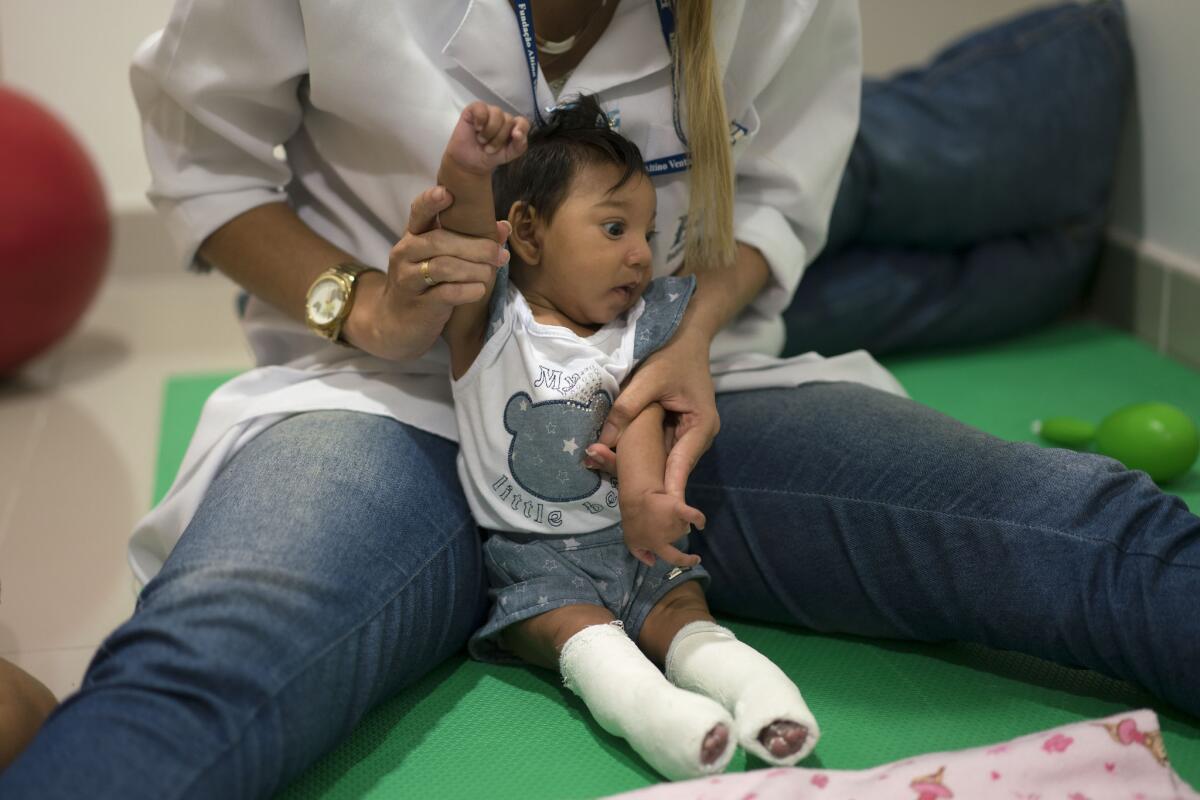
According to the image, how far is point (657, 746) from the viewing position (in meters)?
0.83

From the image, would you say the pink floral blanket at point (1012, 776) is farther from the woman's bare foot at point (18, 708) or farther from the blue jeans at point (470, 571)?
the woman's bare foot at point (18, 708)

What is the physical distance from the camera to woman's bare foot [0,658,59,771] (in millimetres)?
830

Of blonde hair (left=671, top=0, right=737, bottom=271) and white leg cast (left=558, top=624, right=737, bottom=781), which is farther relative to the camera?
blonde hair (left=671, top=0, right=737, bottom=271)

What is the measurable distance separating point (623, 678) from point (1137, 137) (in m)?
1.33

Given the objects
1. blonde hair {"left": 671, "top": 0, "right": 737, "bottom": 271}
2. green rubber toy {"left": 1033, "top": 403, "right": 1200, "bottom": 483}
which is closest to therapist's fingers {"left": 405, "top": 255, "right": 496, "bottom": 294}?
blonde hair {"left": 671, "top": 0, "right": 737, "bottom": 271}

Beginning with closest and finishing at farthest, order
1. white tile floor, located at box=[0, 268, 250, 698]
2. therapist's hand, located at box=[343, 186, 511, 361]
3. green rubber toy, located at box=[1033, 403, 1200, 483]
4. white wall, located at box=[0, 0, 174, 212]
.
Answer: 1. therapist's hand, located at box=[343, 186, 511, 361]
2. white tile floor, located at box=[0, 268, 250, 698]
3. green rubber toy, located at box=[1033, 403, 1200, 483]
4. white wall, located at box=[0, 0, 174, 212]

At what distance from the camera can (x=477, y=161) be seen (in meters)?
0.81

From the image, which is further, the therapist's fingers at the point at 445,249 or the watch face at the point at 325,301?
the watch face at the point at 325,301

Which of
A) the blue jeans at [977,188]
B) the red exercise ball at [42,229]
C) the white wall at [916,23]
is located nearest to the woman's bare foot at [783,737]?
the blue jeans at [977,188]

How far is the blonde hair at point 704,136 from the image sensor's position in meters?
1.00

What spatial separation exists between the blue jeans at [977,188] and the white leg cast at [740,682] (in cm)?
79

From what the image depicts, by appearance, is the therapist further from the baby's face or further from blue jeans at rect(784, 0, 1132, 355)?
blue jeans at rect(784, 0, 1132, 355)

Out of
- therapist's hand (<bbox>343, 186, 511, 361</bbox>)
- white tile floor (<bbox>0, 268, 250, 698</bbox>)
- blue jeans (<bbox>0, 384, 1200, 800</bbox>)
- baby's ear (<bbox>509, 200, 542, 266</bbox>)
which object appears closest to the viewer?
blue jeans (<bbox>0, 384, 1200, 800</bbox>)

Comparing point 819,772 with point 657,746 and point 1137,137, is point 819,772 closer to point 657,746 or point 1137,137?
point 657,746
